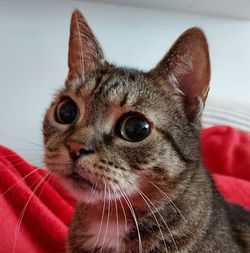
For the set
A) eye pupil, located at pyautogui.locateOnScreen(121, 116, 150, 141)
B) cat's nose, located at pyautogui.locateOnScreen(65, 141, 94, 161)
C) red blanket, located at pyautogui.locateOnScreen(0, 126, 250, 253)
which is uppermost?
eye pupil, located at pyautogui.locateOnScreen(121, 116, 150, 141)

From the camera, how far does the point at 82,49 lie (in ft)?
3.99

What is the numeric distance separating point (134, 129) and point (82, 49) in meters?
0.35

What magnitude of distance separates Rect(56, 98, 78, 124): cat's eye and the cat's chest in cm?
25

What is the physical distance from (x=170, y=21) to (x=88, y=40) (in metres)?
1.15

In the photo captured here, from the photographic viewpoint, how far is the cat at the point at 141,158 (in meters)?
0.93

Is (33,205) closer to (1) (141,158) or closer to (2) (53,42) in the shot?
(1) (141,158)

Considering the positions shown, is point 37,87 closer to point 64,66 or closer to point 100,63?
point 64,66

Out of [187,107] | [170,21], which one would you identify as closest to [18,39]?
[170,21]

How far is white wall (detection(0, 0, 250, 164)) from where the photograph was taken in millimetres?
2139

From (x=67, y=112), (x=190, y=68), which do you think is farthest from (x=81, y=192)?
(x=190, y=68)

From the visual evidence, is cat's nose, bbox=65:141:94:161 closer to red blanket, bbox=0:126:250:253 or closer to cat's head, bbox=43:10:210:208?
cat's head, bbox=43:10:210:208

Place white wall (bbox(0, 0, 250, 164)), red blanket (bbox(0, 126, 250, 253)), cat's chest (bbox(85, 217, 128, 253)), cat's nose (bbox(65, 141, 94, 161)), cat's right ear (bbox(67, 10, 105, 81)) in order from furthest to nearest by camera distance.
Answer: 1. white wall (bbox(0, 0, 250, 164))
2. red blanket (bbox(0, 126, 250, 253))
3. cat's right ear (bbox(67, 10, 105, 81))
4. cat's chest (bbox(85, 217, 128, 253))
5. cat's nose (bbox(65, 141, 94, 161))

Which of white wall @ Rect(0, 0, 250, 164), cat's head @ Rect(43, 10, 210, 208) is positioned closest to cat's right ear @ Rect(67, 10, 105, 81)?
cat's head @ Rect(43, 10, 210, 208)

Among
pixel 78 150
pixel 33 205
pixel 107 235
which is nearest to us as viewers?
pixel 78 150
